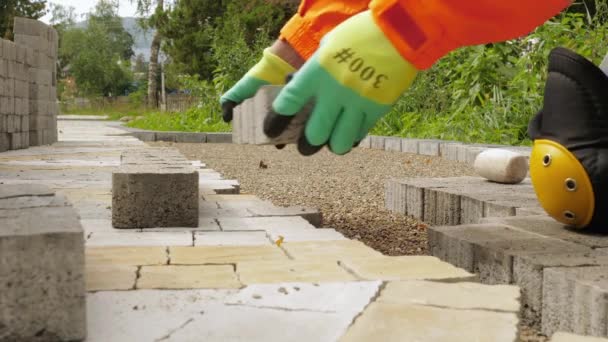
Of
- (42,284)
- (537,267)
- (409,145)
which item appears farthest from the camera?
(409,145)

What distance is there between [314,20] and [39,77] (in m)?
6.67

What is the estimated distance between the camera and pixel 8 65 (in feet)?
23.5

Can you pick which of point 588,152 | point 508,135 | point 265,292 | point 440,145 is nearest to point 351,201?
point 588,152

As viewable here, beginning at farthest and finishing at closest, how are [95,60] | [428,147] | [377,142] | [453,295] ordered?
[95,60]
[377,142]
[428,147]
[453,295]

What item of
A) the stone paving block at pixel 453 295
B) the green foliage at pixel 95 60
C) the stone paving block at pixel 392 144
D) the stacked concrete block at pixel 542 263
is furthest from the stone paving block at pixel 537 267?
the green foliage at pixel 95 60

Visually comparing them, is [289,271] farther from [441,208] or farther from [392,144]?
[392,144]

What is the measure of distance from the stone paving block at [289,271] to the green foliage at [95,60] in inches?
1540

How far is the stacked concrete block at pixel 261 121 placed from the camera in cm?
200

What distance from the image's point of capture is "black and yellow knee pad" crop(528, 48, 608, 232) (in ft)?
7.57

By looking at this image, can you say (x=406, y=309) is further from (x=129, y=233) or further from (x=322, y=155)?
(x=322, y=155)

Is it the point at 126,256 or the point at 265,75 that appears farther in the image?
the point at 265,75

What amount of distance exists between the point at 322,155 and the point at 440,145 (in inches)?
53.3

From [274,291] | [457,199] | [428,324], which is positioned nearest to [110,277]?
[274,291]

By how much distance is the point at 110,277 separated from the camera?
5.80ft
